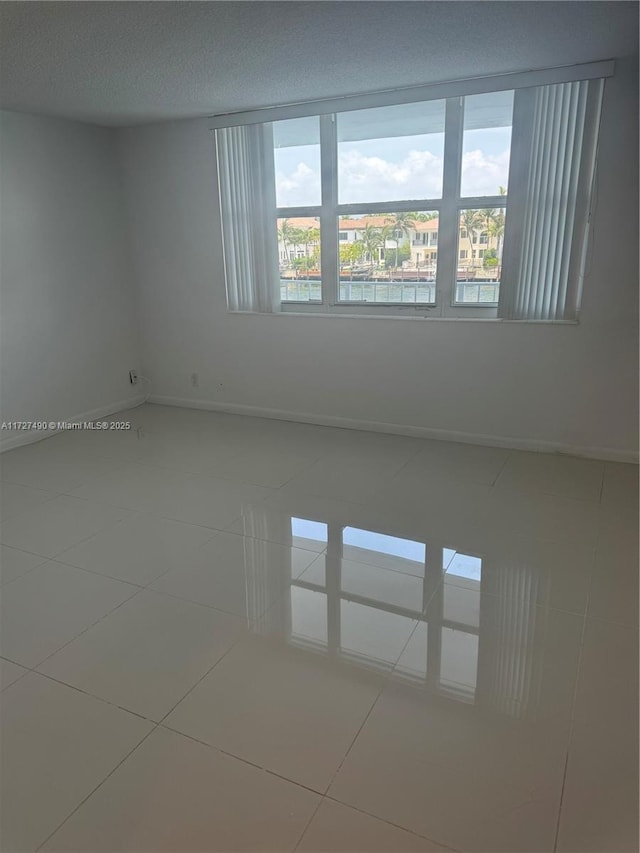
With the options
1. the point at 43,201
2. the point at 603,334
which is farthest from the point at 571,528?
the point at 43,201

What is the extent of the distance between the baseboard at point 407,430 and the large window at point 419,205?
88cm

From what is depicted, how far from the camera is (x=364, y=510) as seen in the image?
10.7ft

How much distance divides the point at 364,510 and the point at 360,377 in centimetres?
155

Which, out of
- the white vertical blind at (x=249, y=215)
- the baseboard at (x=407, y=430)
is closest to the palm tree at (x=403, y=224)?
the white vertical blind at (x=249, y=215)

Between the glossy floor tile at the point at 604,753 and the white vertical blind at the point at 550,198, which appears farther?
the white vertical blind at the point at 550,198

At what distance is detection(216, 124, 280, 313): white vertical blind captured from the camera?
4410 millimetres

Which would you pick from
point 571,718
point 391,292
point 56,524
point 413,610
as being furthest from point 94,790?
point 391,292

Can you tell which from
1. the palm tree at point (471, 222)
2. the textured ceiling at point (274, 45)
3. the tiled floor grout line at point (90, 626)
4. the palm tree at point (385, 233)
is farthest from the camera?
the palm tree at point (385, 233)

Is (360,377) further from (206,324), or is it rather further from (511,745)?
(511,745)

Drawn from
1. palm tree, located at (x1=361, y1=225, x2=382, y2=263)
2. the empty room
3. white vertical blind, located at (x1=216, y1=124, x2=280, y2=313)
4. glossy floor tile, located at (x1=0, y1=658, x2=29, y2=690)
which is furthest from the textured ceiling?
glossy floor tile, located at (x1=0, y1=658, x2=29, y2=690)

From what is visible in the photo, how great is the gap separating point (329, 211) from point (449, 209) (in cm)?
92

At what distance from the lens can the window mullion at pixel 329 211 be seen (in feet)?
13.7

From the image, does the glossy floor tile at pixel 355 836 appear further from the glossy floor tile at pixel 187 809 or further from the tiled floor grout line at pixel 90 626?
the tiled floor grout line at pixel 90 626

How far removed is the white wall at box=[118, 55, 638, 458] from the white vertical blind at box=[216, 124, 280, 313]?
0.13 meters
